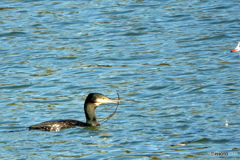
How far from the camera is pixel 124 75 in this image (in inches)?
527

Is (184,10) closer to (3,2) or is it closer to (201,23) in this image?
(201,23)

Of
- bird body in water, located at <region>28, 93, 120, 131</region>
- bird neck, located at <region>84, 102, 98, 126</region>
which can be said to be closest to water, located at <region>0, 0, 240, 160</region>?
bird body in water, located at <region>28, 93, 120, 131</region>

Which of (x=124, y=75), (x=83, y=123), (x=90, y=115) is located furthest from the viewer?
(x=124, y=75)

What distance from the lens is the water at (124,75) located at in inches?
339

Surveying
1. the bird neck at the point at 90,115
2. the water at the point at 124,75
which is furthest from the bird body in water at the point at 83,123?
the water at the point at 124,75

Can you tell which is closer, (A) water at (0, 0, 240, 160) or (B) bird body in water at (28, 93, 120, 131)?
(A) water at (0, 0, 240, 160)

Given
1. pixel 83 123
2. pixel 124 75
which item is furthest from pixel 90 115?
pixel 124 75

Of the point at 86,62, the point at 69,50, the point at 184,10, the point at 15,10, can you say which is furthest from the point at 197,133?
the point at 15,10

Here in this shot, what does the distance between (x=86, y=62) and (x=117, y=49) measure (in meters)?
1.36

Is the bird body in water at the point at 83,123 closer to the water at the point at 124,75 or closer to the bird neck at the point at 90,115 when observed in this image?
the bird neck at the point at 90,115

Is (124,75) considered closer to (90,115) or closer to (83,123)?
(90,115)

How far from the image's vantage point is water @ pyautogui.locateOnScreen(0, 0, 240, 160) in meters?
8.60

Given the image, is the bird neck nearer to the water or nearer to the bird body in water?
the bird body in water

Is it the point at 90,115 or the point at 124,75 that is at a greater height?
the point at 90,115
